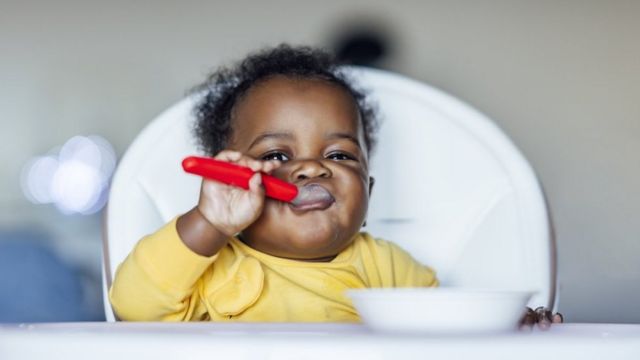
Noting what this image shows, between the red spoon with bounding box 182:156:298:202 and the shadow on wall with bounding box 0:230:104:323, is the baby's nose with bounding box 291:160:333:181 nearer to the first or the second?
the red spoon with bounding box 182:156:298:202

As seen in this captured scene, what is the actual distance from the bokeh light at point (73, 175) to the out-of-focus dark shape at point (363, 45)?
717 millimetres

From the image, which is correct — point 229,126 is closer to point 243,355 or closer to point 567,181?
point 243,355

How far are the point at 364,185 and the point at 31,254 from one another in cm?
179

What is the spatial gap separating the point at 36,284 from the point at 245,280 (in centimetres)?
172

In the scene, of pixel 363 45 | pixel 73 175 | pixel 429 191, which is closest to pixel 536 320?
pixel 429 191

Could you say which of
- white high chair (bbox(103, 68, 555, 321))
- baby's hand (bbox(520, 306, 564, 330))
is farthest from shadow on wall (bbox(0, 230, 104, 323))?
baby's hand (bbox(520, 306, 564, 330))

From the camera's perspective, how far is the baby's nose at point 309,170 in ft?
3.65

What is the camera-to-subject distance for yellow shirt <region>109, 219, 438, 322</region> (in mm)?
947

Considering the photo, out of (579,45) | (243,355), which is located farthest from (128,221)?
(579,45)

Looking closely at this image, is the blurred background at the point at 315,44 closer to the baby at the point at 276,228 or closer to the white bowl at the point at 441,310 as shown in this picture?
the baby at the point at 276,228

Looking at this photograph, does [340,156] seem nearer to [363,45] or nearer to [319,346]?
[319,346]

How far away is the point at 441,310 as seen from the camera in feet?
1.79

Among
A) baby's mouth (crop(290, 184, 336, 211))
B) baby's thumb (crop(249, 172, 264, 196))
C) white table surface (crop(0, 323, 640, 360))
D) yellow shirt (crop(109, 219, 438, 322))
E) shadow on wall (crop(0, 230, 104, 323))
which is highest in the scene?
shadow on wall (crop(0, 230, 104, 323))

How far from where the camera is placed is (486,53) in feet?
8.48
